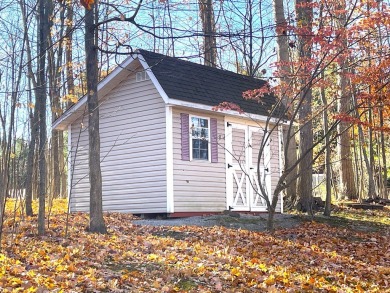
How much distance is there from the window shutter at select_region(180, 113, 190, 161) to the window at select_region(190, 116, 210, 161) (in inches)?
7.1

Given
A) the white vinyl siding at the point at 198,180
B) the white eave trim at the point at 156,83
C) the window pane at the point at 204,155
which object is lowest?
the white vinyl siding at the point at 198,180

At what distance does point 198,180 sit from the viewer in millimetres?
13031

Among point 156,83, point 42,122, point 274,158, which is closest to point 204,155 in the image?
point 156,83

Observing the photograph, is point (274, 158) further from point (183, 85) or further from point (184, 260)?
point (184, 260)

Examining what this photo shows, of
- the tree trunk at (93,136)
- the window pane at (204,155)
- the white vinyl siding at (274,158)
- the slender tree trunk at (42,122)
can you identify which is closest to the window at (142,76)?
the window pane at (204,155)

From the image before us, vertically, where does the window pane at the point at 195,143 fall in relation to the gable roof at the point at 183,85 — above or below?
below

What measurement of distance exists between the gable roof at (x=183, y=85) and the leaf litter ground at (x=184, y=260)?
3600 mm

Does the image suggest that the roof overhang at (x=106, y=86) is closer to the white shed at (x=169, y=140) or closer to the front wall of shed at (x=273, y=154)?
the white shed at (x=169, y=140)

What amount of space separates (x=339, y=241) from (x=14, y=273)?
700 centimetres

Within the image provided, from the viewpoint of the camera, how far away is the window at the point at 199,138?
13.0 m

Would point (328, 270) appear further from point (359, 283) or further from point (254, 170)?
point (254, 170)

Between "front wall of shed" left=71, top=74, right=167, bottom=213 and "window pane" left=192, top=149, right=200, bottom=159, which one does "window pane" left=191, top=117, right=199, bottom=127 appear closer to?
"window pane" left=192, top=149, right=200, bottom=159

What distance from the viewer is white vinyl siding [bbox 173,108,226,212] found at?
41.1ft

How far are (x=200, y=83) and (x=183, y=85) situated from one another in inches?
38.6
